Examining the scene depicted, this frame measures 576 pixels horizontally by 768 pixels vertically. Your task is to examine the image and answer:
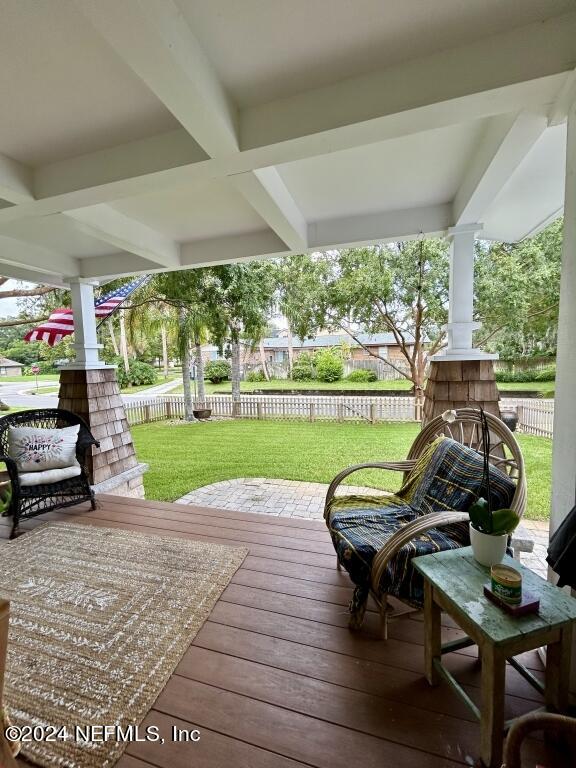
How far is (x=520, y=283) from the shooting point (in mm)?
6105

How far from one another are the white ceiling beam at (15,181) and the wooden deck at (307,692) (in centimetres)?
256

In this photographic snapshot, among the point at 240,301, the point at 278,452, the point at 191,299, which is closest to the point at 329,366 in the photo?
the point at 240,301

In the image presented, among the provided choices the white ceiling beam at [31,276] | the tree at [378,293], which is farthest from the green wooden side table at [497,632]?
the tree at [378,293]

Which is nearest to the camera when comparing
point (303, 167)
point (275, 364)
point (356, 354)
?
point (303, 167)

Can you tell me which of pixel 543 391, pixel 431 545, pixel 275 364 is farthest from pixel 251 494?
pixel 275 364

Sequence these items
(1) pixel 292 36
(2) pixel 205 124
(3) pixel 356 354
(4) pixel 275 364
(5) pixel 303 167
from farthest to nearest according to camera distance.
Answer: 1. (4) pixel 275 364
2. (3) pixel 356 354
3. (5) pixel 303 167
4. (2) pixel 205 124
5. (1) pixel 292 36

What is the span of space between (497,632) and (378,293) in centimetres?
639

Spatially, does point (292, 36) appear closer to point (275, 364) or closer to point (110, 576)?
A: point (110, 576)

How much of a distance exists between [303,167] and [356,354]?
10.8 meters

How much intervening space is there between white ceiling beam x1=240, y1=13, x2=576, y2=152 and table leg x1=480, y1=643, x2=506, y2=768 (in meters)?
1.88

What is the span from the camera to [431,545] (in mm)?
1666

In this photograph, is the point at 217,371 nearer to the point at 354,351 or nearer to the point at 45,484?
the point at 354,351

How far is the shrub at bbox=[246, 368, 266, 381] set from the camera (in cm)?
1481

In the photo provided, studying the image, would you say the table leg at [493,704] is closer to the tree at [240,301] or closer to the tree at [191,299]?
the tree at [240,301]
